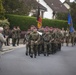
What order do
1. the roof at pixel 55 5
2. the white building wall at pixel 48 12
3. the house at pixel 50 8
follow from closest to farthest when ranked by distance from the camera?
the white building wall at pixel 48 12 → the house at pixel 50 8 → the roof at pixel 55 5

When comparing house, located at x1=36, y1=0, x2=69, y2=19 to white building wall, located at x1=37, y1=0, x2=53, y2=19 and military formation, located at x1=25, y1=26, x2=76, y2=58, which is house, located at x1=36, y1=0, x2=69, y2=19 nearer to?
white building wall, located at x1=37, y1=0, x2=53, y2=19

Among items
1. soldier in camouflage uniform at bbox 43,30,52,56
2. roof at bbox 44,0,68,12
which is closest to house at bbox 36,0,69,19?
roof at bbox 44,0,68,12

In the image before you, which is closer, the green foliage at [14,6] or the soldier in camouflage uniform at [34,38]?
the soldier in camouflage uniform at [34,38]

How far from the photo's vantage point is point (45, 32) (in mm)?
23141

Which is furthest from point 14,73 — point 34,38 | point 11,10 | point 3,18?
point 11,10

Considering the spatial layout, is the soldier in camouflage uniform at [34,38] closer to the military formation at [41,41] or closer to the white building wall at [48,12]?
the military formation at [41,41]

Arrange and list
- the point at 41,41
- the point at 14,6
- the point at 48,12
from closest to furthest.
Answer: the point at 41,41
the point at 14,6
the point at 48,12

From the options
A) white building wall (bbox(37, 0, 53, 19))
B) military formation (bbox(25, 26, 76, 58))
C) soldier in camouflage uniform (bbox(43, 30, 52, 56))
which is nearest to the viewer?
military formation (bbox(25, 26, 76, 58))

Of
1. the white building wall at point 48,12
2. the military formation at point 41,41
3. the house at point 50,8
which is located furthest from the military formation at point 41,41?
the house at point 50,8

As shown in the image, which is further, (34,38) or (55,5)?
(55,5)

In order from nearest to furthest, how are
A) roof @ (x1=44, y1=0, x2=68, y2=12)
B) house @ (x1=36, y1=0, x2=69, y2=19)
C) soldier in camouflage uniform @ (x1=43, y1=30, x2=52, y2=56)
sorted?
1. soldier in camouflage uniform @ (x1=43, y1=30, x2=52, y2=56)
2. house @ (x1=36, y1=0, x2=69, y2=19)
3. roof @ (x1=44, y1=0, x2=68, y2=12)

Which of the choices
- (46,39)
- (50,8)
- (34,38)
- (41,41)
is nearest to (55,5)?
(50,8)

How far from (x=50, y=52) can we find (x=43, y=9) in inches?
A: 2030

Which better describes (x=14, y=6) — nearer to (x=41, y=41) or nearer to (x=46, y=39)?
(x=41, y=41)
